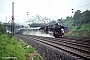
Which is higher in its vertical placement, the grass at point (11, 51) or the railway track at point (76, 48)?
the grass at point (11, 51)

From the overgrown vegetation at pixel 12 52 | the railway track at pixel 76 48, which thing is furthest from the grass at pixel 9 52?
the railway track at pixel 76 48

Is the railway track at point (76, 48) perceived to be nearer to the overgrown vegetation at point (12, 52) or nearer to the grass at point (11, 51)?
the overgrown vegetation at point (12, 52)

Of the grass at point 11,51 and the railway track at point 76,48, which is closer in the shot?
the grass at point 11,51

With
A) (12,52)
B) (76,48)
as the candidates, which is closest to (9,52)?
(12,52)

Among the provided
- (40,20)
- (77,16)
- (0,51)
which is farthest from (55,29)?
(40,20)

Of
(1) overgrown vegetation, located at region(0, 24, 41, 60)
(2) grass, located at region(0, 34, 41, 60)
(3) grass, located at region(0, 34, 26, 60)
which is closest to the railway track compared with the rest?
(1) overgrown vegetation, located at region(0, 24, 41, 60)

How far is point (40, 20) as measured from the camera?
2665 inches

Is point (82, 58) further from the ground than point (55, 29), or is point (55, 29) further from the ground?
point (55, 29)

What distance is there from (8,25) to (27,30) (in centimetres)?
854

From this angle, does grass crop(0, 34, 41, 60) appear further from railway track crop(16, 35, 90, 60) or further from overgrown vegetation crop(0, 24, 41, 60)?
railway track crop(16, 35, 90, 60)

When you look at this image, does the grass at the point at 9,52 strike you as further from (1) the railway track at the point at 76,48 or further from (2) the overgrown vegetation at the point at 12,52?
(1) the railway track at the point at 76,48

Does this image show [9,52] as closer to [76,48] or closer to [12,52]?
[12,52]

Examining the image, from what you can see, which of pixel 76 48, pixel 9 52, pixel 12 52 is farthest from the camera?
pixel 76 48

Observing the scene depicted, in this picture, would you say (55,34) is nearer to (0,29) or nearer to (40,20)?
(0,29)
